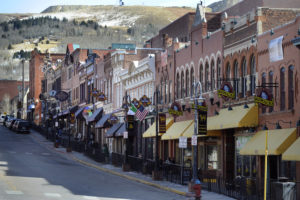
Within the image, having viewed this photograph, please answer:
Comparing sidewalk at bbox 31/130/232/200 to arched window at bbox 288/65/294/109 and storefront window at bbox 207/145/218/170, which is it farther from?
arched window at bbox 288/65/294/109

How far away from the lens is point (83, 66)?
87625mm

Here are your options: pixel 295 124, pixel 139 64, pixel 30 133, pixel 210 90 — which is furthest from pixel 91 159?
pixel 30 133

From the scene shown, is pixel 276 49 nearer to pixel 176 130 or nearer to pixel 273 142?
pixel 273 142

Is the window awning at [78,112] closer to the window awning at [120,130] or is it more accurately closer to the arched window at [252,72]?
the window awning at [120,130]

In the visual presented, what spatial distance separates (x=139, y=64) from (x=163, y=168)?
17470 millimetres

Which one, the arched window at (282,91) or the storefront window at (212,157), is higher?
the arched window at (282,91)

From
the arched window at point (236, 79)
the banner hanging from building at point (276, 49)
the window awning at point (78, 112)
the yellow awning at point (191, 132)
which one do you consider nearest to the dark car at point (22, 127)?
the window awning at point (78, 112)

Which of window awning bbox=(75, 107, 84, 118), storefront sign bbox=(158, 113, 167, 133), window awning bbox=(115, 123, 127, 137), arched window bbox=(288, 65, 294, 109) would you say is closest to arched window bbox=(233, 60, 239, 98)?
arched window bbox=(288, 65, 294, 109)

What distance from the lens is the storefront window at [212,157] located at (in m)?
43.4

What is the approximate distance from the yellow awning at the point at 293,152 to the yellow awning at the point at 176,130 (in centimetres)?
1598

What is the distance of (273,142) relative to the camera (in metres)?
32.8

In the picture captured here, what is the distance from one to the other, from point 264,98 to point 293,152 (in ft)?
13.8

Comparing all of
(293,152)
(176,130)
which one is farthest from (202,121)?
(176,130)

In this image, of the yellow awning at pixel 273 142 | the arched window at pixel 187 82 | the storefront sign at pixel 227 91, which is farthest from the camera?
the arched window at pixel 187 82
